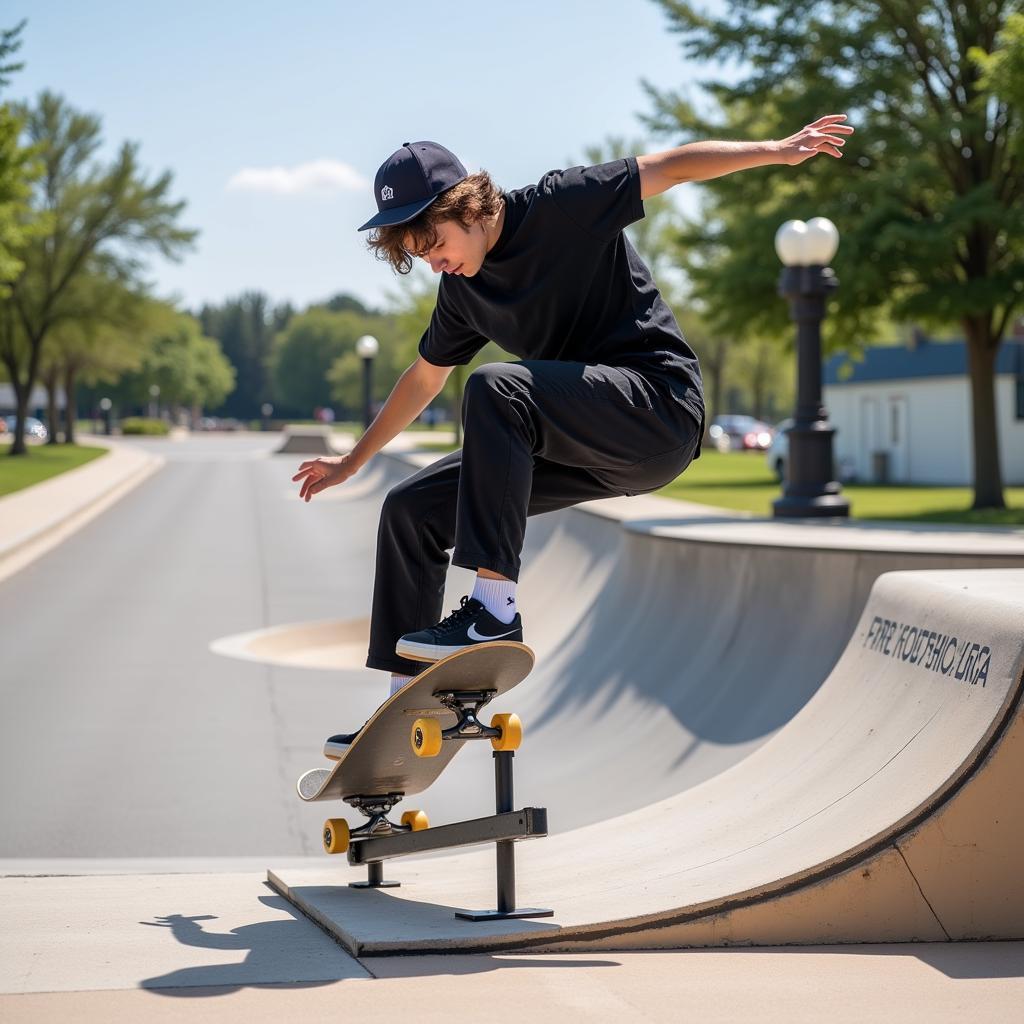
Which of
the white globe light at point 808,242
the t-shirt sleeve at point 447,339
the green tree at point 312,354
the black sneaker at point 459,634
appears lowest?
the black sneaker at point 459,634

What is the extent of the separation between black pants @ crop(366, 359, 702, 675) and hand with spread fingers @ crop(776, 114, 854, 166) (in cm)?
71

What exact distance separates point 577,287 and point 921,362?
37890mm

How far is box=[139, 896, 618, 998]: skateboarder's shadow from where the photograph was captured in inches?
124

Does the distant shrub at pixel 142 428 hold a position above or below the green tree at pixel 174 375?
below

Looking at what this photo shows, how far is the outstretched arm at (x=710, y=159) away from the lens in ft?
12.0

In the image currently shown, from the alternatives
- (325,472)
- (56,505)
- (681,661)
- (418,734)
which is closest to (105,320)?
(56,505)

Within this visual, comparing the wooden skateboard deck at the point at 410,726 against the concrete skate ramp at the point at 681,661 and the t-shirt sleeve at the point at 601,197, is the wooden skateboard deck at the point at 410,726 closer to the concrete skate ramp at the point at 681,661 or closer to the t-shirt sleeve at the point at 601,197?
the t-shirt sleeve at the point at 601,197

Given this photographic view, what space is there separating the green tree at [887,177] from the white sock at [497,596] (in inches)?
709

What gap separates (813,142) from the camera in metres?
3.83

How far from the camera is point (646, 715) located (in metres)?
9.02

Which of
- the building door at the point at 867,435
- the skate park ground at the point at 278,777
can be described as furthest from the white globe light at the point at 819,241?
the building door at the point at 867,435

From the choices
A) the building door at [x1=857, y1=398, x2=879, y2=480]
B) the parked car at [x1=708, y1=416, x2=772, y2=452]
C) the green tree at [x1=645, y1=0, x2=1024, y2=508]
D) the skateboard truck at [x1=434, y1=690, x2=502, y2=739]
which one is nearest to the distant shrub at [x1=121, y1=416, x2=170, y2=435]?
the parked car at [x1=708, y1=416, x2=772, y2=452]

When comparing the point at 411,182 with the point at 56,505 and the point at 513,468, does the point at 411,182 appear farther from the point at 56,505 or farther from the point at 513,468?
the point at 56,505

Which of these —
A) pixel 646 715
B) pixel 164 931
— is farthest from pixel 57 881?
pixel 646 715
